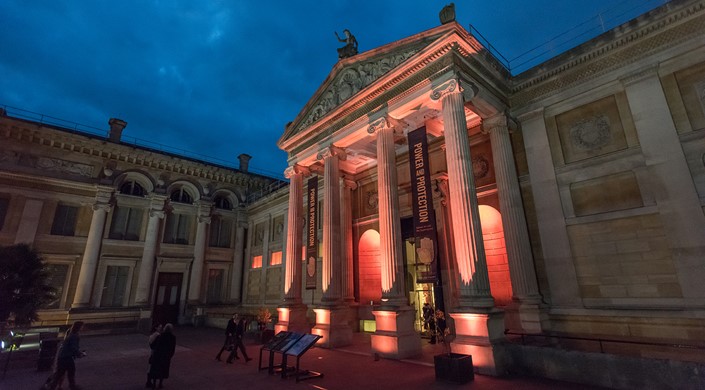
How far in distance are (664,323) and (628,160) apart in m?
4.71

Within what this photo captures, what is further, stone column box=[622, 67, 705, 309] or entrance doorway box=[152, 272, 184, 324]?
entrance doorway box=[152, 272, 184, 324]

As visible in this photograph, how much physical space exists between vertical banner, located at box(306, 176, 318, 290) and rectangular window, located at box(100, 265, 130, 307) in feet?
50.0

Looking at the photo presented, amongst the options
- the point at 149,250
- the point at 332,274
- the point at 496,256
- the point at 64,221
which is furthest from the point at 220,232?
the point at 496,256

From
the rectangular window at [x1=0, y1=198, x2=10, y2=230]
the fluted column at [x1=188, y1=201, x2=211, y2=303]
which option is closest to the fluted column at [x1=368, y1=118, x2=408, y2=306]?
the fluted column at [x1=188, y1=201, x2=211, y2=303]

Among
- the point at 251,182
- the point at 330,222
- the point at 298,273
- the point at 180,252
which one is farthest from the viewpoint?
the point at 251,182

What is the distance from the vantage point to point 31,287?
12641 mm

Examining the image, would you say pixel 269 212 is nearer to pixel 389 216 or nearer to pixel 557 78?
pixel 389 216

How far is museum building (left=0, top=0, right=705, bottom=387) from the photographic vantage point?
895cm

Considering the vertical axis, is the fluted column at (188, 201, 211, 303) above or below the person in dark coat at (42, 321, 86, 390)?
above

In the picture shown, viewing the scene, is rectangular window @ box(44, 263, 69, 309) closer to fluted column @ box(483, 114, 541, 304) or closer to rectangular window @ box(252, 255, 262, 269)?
rectangular window @ box(252, 255, 262, 269)

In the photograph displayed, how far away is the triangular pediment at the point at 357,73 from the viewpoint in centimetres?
1237

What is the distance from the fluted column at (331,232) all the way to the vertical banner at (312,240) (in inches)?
38.5

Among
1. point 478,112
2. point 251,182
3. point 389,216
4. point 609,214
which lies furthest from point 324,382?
point 251,182

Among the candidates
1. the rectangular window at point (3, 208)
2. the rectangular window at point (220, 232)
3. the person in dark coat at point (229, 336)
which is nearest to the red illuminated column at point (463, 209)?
the person in dark coat at point (229, 336)
